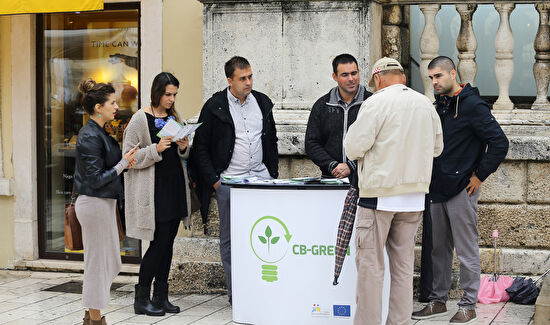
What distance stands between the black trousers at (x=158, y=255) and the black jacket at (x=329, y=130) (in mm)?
1281

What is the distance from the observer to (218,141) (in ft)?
23.2

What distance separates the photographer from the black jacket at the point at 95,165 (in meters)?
6.18

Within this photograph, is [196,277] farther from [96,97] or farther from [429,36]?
[429,36]

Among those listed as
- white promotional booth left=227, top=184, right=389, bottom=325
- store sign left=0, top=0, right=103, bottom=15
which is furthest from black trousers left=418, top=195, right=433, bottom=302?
store sign left=0, top=0, right=103, bottom=15

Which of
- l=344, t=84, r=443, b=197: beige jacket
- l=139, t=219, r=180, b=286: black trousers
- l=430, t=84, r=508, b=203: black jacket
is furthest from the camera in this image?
l=139, t=219, r=180, b=286: black trousers

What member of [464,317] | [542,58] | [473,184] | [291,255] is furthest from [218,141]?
[542,58]

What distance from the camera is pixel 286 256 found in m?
6.31

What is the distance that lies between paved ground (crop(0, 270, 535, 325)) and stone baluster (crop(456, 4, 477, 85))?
199cm

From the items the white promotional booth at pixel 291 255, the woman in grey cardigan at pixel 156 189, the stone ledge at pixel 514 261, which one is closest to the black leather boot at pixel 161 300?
the woman in grey cardigan at pixel 156 189

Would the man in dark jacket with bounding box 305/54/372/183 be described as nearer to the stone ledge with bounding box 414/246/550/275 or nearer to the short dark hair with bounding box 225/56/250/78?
the short dark hair with bounding box 225/56/250/78

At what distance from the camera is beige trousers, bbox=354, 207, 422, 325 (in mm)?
5684

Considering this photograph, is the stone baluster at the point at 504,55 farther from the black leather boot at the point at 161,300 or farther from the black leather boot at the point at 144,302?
the black leather boot at the point at 144,302

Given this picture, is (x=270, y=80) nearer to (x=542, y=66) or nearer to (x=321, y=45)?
(x=321, y=45)

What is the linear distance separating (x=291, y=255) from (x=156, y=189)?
4.28 ft
